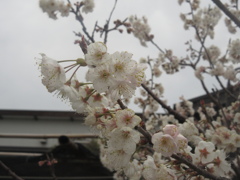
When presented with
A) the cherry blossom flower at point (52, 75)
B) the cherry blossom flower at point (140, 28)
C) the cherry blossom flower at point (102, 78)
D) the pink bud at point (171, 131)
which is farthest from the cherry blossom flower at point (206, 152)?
the cherry blossom flower at point (140, 28)

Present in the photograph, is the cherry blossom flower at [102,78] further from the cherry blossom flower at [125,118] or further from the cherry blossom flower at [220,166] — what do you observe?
the cherry blossom flower at [220,166]

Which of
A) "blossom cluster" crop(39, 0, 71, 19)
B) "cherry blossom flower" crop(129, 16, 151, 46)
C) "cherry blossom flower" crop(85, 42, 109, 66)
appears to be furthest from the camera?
"cherry blossom flower" crop(129, 16, 151, 46)

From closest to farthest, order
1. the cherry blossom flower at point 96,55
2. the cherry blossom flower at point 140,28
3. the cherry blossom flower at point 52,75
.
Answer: the cherry blossom flower at point 96,55, the cherry blossom flower at point 52,75, the cherry blossom flower at point 140,28

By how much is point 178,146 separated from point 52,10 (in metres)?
2.96

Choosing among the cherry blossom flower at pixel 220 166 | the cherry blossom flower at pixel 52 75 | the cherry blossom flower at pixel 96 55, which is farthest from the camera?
the cherry blossom flower at pixel 220 166

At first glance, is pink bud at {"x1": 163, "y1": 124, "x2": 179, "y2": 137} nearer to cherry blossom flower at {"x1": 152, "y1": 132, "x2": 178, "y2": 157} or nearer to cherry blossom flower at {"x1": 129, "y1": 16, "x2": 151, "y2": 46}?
cherry blossom flower at {"x1": 152, "y1": 132, "x2": 178, "y2": 157}

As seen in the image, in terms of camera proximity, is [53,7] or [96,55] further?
[53,7]

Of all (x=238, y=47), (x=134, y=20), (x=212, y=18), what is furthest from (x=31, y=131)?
(x=238, y=47)

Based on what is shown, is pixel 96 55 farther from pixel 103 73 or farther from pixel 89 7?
pixel 89 7

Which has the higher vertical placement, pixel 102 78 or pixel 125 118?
pixel 102 78

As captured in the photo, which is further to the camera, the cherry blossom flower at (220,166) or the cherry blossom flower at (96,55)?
the cherry blossom flower at (220,166)

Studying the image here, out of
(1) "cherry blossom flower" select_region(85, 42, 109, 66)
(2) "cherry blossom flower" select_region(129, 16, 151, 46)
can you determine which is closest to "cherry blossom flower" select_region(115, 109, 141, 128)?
(1) "cherry blossom flower" select_region(85, 42, 109, 66)

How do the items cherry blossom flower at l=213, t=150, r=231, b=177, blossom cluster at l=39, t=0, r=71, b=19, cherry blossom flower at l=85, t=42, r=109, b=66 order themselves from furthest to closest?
blossom cluster at l=39, t=0, r=71, b=19, cherry blossom flower at l=213, t=150, r=231, b=177, cherry blossom flower at l=85, t=42, r=109, b=66

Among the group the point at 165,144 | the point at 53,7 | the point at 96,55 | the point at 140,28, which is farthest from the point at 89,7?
the point at 165,144
